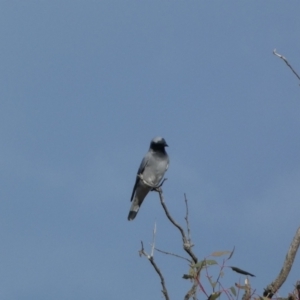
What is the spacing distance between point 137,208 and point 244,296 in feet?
28.7

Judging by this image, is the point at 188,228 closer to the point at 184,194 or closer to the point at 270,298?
the point at 184,194

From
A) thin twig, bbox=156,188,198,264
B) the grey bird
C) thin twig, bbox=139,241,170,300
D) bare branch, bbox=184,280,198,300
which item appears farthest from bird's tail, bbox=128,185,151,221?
bare branch, bbox=184,280,198,300

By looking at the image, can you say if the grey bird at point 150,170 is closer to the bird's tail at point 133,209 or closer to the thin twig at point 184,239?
the bird's tail at point 133,209

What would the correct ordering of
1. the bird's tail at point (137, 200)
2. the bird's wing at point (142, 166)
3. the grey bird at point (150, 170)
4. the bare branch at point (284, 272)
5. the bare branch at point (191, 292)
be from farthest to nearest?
the bird's tail at point (137, 200) < the bird's wing at point (142, 166) < the grey bird at point (150, 170) < the bare branch at point (191, 292) < the bare branch at point (284, 272)

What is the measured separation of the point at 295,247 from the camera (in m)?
2.88

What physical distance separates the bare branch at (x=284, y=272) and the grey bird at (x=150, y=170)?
318 inches

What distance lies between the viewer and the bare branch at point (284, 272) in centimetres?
280

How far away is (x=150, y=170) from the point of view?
11117 millimetres

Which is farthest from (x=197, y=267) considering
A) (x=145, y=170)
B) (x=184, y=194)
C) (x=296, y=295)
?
(x=145, y=170)

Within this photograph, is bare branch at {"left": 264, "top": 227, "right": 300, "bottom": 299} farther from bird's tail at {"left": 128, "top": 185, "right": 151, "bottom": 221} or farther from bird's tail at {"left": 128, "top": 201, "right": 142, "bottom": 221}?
bird's tail at {"left": 128, "top": 201, "right": 142, "bottom": 221}

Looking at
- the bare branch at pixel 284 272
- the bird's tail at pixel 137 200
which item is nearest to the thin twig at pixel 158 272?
the bare branch at pixel 284 272

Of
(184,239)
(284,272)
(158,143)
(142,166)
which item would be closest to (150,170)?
(142,166)

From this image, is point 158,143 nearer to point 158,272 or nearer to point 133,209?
point 133,209

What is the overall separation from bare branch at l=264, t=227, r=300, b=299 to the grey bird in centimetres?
808
